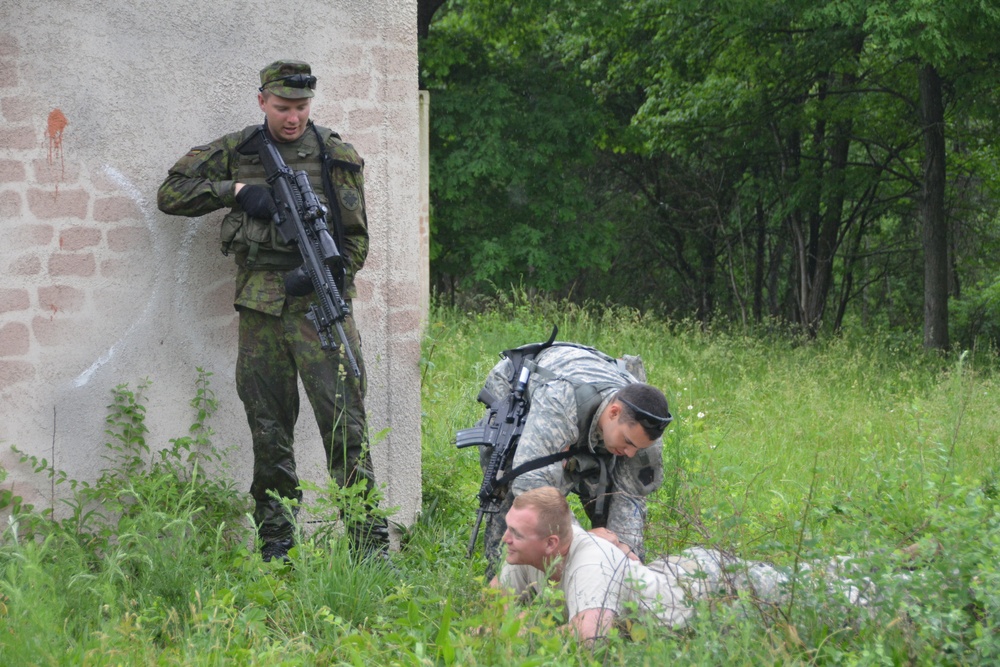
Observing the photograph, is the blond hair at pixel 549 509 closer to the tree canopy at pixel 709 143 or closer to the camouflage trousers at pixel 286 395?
the camouflage trousers at pixel 286 395

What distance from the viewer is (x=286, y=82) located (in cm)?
436

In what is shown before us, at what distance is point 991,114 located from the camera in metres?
11.9

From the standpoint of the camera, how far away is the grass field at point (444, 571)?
307 centimetres

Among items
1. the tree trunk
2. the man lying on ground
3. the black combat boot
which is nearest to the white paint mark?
the black combat boot

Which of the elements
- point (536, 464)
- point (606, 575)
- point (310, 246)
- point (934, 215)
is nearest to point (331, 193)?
point (310, 246)

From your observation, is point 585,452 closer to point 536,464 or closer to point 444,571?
point 536,464

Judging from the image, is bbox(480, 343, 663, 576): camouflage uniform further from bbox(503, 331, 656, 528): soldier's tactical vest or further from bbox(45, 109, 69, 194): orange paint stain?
bbox(45, 109, 69, 194): orange paint stain

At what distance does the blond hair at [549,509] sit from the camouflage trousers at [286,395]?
1095 mm

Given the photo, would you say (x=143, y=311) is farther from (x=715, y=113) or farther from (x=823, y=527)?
(x=715, y=113)

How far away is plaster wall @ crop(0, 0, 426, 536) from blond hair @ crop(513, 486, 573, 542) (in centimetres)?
108

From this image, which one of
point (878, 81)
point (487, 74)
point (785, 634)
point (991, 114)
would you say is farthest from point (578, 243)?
point (785, 634)

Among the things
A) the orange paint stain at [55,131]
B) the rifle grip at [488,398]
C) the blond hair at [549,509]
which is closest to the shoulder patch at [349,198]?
the rifle grip at [488,398]

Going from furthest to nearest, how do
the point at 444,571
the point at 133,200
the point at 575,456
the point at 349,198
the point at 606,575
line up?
1. the point at 133,200
2. the point at 349,198
3. the point at 444,571
4. the point at 575,456
5. the point at 606,575

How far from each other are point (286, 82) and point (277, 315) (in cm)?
100
